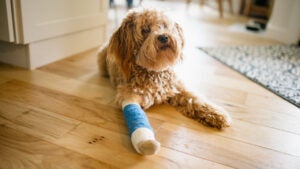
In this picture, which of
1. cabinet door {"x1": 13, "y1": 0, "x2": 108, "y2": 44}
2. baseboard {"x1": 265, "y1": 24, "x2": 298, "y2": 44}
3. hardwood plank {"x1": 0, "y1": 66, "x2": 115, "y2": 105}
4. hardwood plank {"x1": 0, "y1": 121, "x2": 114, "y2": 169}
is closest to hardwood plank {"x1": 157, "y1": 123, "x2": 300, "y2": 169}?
hardwood plank {"x1": 0, "y1": 121, "x2": 114, "y2": 169}

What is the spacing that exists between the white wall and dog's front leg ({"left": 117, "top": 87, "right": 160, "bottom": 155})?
219 cm

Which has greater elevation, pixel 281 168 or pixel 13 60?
pixel 13 60

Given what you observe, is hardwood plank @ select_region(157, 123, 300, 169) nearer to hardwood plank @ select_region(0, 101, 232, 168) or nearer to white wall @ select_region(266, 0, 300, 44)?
hardwood plank @ select_region(0, 101, 232, 168)

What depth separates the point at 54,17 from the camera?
1642 mm

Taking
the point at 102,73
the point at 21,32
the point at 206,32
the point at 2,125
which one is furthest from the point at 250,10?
the point at 2,125

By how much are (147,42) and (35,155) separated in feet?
1.96

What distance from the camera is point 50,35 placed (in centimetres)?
165

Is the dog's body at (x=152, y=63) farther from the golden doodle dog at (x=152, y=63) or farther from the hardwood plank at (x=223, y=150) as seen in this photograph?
the hardwood plank at (x=223, y=150)

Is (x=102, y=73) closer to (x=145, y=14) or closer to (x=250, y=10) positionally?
(x=145, y=14)

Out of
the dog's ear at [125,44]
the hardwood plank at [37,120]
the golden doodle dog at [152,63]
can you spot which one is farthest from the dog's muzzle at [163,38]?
the hardwood plank at [37,120]

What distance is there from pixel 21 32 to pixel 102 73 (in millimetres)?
473

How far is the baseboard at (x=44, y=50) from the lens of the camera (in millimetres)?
1600

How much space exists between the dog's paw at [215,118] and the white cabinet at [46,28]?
1.00 m

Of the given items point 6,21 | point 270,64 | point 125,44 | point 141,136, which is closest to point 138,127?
point 141,136
